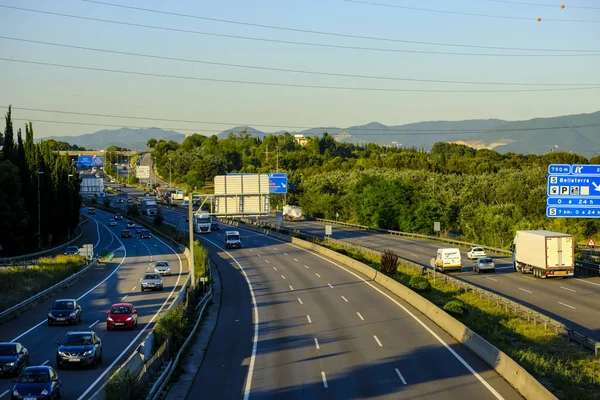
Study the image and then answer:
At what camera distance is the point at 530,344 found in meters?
31.0

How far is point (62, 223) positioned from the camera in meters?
92.3

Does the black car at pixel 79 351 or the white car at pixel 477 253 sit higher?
the black car at pixel 79 351

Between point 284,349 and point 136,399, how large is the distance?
10.4 m

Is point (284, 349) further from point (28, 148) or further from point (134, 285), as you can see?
point (28, 148)

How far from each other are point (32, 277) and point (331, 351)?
3241cm

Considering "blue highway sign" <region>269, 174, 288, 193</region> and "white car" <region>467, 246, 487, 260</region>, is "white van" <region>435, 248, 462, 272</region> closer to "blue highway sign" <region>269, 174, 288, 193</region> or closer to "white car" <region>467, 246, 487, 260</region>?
"white car" <region>467, 246, 487, 260</region>

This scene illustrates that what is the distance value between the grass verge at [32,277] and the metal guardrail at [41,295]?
0.59m

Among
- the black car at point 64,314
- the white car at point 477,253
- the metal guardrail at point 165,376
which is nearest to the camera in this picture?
the metal guardrail at point 165,376

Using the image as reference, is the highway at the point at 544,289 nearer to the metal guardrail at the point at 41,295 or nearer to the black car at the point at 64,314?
the black car at the point at 64,314

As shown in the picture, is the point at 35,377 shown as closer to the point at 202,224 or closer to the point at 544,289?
the point at 544,289

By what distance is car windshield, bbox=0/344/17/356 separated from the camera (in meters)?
25.1

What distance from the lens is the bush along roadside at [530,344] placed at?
2362 cm

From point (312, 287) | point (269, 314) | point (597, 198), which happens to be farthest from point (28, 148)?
point (597, 198)

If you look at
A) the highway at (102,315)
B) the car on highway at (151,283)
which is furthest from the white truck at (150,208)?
the car on highway at (151,283)
